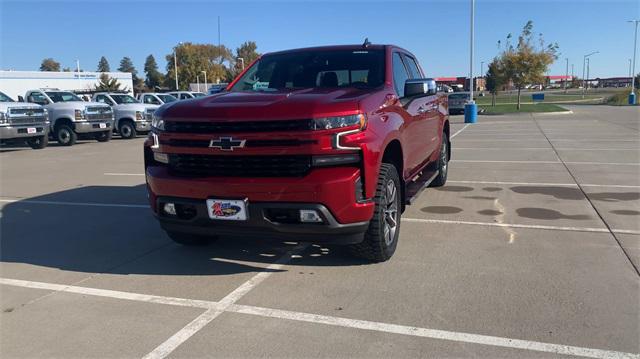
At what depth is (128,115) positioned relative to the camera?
20.9m

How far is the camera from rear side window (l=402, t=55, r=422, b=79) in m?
6.62

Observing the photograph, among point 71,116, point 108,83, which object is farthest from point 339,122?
point 108,83

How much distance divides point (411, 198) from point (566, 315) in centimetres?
206

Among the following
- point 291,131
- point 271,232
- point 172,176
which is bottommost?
point 271,232

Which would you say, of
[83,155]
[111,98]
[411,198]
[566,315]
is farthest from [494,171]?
[111,98]

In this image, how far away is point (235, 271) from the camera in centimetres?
476

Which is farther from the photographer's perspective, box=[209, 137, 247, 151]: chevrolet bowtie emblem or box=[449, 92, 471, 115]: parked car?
box=[449, 92, 471, 115]: parked car

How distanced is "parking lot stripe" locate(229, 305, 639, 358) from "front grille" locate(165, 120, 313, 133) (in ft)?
4.50

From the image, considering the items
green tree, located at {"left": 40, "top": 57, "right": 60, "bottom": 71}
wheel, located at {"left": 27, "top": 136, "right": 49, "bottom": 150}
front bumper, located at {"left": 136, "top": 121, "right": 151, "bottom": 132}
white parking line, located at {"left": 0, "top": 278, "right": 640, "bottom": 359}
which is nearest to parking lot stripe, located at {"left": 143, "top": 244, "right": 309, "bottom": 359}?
white parking line, located at {"left": 0, "top": 278, "right": 640, "bottom": 359}

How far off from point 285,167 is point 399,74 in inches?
92.7

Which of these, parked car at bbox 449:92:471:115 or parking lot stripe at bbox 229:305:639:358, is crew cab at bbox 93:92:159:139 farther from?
parked car at bbox 449:92:471:115

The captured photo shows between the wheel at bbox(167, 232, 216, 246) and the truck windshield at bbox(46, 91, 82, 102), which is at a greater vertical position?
the truck windshield at bbox(46, 91, 82, 102)

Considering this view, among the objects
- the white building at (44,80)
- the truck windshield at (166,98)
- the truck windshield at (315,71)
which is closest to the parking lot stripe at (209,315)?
the truck windshield at (315,71)

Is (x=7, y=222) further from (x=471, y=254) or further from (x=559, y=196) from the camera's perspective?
(x=559, y=196)
